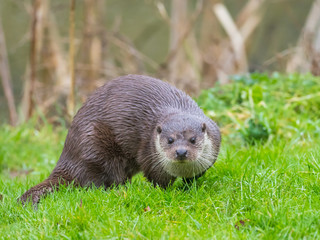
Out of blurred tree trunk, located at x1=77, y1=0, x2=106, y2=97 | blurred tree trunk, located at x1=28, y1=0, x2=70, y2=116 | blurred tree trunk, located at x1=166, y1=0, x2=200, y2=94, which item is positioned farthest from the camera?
blurred tree trunk, located at x1=28, y1=0, x2=70, y2=116

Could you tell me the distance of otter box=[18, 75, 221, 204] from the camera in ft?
11.8

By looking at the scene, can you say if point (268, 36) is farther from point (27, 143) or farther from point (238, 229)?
point (238, 229)

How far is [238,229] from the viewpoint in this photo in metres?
2.80

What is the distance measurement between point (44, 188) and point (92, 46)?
21.7 feet

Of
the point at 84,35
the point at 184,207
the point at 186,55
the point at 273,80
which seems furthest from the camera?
the point at 186,55

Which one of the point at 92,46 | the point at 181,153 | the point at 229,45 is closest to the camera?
the point at 181,153

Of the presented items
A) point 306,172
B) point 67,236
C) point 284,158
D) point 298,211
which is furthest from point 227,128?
point 67,236

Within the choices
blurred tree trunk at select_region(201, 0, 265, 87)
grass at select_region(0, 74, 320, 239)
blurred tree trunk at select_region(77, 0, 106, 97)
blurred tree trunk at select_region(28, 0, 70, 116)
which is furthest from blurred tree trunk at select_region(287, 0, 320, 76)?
blurred tree trunk at select_region(28, 0, 70, 116)

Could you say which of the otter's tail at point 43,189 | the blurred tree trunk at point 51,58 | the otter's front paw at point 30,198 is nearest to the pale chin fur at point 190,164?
the otter's tail at point 43,189

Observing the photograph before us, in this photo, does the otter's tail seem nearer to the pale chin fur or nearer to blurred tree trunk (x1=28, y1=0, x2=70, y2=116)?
the pale chin fur

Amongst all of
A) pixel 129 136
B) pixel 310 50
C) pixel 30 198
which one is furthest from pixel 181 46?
pixel 30 198

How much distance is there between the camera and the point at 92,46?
10.0 meters

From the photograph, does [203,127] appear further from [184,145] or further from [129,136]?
[129,136]

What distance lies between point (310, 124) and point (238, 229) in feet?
8.41
